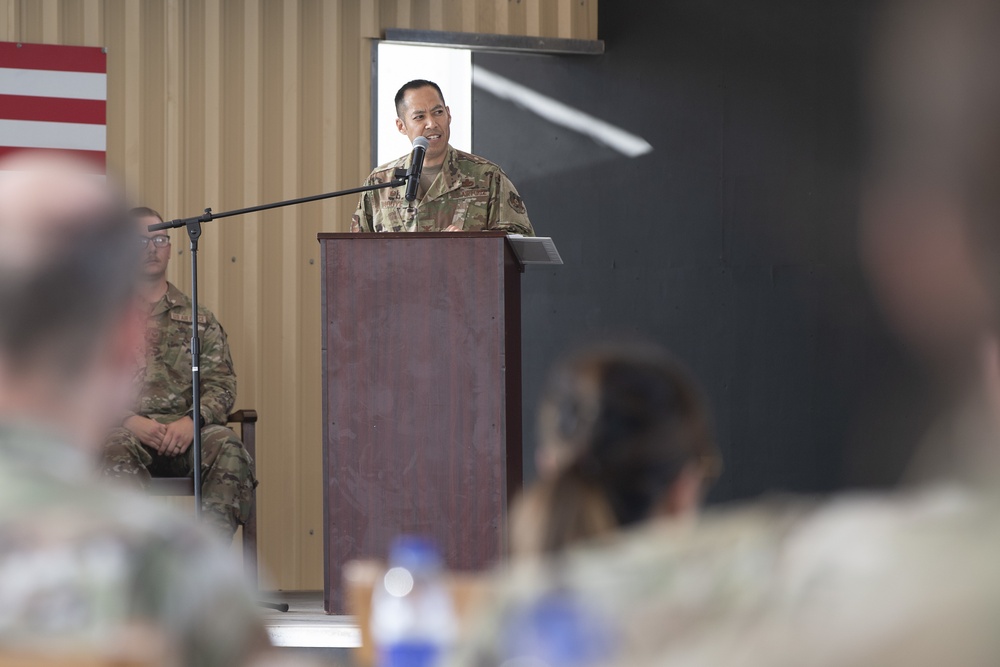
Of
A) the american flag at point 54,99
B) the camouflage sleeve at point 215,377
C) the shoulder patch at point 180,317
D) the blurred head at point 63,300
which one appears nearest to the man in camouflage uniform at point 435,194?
the camouflage sleeve at point 215,377

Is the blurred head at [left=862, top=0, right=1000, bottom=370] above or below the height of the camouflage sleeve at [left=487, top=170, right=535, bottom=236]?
below

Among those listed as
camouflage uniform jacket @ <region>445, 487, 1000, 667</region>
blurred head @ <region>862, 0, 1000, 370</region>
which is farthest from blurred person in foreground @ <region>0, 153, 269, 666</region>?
blurred head @ <region>862, 0, 1000, 370</region>

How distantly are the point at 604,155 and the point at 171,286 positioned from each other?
2.04m

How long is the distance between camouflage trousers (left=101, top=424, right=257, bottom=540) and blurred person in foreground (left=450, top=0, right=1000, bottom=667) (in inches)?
132

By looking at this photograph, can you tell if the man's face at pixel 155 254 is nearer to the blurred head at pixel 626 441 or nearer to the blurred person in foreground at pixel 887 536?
the blurred head at pixel 626 441

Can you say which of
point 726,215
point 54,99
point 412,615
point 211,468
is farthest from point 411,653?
point 726,215

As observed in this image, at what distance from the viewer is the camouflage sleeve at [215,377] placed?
14.2 ft

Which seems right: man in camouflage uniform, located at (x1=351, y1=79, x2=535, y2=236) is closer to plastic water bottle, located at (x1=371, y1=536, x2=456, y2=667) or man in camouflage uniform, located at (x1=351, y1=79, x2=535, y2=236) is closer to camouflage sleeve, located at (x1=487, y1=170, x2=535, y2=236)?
camouflage sleeve, located at (x1=487, y1=170, x2=535, y2=236)

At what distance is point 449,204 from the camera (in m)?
4.40

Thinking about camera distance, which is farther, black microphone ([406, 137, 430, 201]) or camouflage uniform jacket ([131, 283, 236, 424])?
camouflage uniform jacket ([131, 283, 236, 424])

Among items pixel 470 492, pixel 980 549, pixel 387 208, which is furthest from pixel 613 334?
pixel 980 549

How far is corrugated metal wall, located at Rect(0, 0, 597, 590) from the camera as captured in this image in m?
5.11

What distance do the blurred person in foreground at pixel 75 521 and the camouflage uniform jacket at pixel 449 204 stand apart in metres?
3.44

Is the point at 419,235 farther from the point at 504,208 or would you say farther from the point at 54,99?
Result: the point at 54,99
